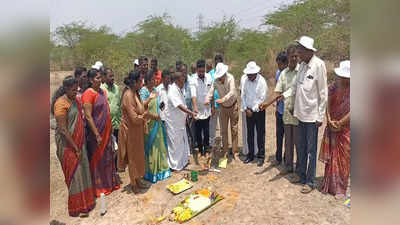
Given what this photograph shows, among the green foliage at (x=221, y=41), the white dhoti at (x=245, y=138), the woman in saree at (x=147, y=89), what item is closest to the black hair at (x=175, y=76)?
the woman in saree at (x=147, y=89)

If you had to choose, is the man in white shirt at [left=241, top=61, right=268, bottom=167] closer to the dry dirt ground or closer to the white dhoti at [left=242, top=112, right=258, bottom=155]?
the white dhoti at [left=242, top=112, right=258, bottom=155]

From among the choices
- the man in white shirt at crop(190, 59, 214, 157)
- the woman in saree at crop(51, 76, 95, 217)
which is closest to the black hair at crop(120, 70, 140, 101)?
the woman in saree at crop(51, 76, 95, 217)

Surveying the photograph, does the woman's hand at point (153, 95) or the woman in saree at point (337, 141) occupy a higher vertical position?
the woman's hand at point (153, 95)

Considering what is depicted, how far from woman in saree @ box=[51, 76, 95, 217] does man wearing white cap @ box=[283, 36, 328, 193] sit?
311 centimetres

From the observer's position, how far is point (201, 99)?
5.72m

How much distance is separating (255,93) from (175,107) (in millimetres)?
1459


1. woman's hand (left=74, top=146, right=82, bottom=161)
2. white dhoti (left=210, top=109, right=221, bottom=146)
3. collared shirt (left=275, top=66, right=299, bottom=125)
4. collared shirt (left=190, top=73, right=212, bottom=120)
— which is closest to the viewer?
woman's hand (left=74, top=146, right=82, bottom=161)

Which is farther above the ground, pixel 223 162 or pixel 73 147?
pixel 73 147

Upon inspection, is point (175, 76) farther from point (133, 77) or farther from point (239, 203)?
point (239, 203)

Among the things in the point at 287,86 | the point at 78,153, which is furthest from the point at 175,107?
Result: the point at 287,86

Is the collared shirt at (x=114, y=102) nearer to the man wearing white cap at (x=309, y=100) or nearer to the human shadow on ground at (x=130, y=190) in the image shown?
the human shadow on ground at (x=130, y=190)

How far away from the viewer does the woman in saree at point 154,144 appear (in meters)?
4.88

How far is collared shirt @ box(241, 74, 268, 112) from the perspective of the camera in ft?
16.8

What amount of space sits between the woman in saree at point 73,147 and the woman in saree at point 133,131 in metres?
0.60
